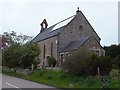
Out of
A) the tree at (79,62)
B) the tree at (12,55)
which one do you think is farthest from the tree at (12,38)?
the tree at (79,62)

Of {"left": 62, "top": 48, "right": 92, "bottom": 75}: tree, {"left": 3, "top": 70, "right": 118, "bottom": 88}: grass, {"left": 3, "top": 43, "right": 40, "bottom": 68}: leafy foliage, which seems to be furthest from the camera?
{"left": 3, "top": 43, "right": 40, "bottom": 68}: leafy foliage

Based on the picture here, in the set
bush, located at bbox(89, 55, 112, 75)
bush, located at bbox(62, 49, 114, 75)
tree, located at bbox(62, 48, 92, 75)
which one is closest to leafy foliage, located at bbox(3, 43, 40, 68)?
tree, located at bbox(62, 48, 92, 75)

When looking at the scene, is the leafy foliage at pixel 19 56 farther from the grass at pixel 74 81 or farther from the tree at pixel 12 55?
the grass at pixel 74 81

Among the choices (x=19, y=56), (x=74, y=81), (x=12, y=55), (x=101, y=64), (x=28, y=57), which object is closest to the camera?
(x=74, y=81)

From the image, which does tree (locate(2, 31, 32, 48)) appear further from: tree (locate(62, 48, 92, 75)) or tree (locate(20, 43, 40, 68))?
tree (locate(62, 48, 92, 75))

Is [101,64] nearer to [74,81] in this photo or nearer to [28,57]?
[74,81]

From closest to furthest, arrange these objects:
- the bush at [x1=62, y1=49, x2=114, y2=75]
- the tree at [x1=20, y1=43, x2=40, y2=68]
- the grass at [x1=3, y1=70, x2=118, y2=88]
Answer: the grass at [x1=3, y1=70, x2=118, y2=88] < the bush at [x1=62, y1=49, x2=114, y2=75] < the tree at [x1=20, y1=43, x2=40, y2=68]

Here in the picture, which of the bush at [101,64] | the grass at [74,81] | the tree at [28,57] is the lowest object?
the grass at [74,81]

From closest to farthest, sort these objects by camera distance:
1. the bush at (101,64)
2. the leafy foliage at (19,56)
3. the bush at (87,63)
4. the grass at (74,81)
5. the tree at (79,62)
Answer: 1. the grass at (74,81)
2. the bush at (101,64)
3. the bush at (87,63)
4. the tree at (79,62)
5. the leafy foliage at (19,56)

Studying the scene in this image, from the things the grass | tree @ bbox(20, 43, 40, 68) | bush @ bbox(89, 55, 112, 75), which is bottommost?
the grass

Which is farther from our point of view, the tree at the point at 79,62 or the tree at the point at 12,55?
the tree at the point at 12,55

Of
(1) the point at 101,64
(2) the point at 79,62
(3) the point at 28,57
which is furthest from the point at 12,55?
(1) the point at 101,64

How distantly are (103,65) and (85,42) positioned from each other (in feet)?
61.1

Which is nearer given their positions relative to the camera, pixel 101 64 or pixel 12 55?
pixel 101 64
